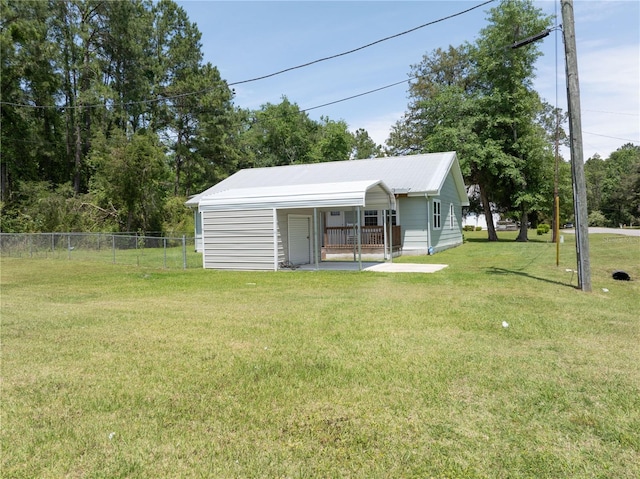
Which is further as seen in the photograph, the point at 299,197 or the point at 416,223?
the point at 416,223

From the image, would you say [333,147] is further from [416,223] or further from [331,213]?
[416,223]

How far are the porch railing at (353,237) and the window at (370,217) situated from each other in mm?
943

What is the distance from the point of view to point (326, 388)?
411cm

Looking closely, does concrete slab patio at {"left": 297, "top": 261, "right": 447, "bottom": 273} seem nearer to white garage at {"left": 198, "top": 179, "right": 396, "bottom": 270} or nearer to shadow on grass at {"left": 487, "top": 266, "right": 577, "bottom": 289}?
white garage at {"left": 198, "top": 179, "right": 396, "bottom": 270}

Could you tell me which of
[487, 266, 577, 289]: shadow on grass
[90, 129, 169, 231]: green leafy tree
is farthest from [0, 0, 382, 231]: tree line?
[487, 266, 577, 289]: shadow on grass

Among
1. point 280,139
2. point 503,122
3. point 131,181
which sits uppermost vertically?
point 280,139

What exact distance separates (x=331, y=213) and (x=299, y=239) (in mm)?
3935

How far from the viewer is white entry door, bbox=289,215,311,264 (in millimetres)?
15430

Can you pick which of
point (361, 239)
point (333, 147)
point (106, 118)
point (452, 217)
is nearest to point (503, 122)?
point (452, 217)

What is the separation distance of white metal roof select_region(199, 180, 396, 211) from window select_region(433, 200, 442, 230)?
4.49 m

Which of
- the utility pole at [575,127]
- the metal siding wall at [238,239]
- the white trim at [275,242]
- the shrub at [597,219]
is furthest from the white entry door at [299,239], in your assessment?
the shrub at [597,219]

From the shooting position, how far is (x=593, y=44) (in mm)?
12508

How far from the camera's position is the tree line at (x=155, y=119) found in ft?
89.7

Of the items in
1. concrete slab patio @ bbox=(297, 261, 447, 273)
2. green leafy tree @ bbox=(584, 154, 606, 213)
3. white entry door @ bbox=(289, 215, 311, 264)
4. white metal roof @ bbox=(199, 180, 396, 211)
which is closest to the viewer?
concrete slab patio @ bbox=(297, 261, 447, 273)
